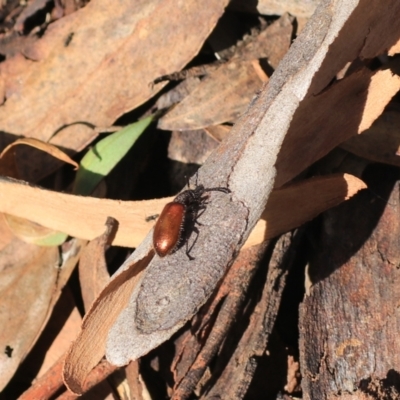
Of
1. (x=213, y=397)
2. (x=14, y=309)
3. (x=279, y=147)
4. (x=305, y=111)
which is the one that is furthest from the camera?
(x=14, y=309)

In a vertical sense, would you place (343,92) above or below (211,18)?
below

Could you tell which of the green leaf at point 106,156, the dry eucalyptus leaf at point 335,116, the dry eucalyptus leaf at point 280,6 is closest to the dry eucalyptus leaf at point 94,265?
the green leaf at point 106,156

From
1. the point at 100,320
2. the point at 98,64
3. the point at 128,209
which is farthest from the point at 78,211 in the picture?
the point at 98,64

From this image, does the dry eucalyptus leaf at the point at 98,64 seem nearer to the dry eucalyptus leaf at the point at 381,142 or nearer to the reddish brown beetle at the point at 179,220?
the reddish brown beetle at the point at 179,220

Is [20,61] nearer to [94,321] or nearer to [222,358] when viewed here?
[94,321]

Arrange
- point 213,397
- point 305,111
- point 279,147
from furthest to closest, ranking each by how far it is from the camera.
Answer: point 213,397 → point 305,111 → point 279,147

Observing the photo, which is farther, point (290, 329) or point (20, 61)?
point (20, 61)

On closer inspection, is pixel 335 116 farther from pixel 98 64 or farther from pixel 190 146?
pixel 98 64

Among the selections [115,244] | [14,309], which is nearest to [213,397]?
→ [115,244]
